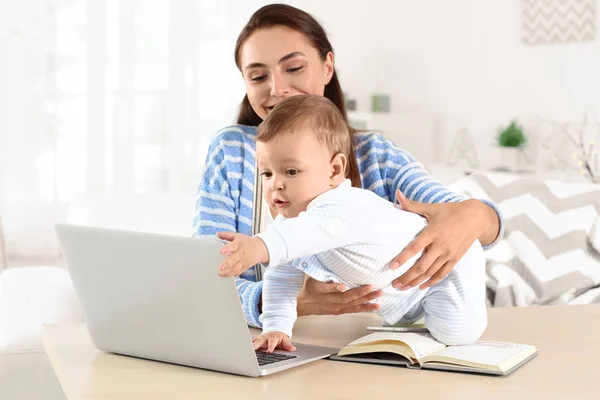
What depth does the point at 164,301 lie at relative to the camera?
45.3 inches

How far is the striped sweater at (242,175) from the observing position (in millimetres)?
1752

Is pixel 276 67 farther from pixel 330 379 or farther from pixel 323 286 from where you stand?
pixel 330 379

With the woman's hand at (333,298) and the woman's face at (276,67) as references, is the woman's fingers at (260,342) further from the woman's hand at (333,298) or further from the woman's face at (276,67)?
the woman's face at (276,67)

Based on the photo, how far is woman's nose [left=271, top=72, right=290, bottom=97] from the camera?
1.68m

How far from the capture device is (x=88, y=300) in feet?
4.11

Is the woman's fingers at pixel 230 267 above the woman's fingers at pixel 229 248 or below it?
below

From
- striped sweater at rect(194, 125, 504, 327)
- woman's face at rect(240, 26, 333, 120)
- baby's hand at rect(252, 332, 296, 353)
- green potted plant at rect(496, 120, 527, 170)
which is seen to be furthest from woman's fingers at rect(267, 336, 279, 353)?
green potted plant at rect(496, 120, 527, 170)

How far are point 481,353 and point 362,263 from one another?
0.67ft

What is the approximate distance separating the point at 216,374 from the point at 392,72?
189 inches

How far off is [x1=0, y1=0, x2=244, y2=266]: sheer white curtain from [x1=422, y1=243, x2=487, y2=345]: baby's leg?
4262mm

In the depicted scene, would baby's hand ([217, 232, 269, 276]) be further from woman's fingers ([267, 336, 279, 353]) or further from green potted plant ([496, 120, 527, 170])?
green potted plant ([496, 120, 527, 170])

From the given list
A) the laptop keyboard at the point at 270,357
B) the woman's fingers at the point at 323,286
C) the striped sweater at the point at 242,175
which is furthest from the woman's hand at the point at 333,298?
the striped sweater at the point at 242,175

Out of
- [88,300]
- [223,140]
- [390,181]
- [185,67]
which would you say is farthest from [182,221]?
[185,67]

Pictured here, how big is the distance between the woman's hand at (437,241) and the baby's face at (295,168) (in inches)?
5.4
